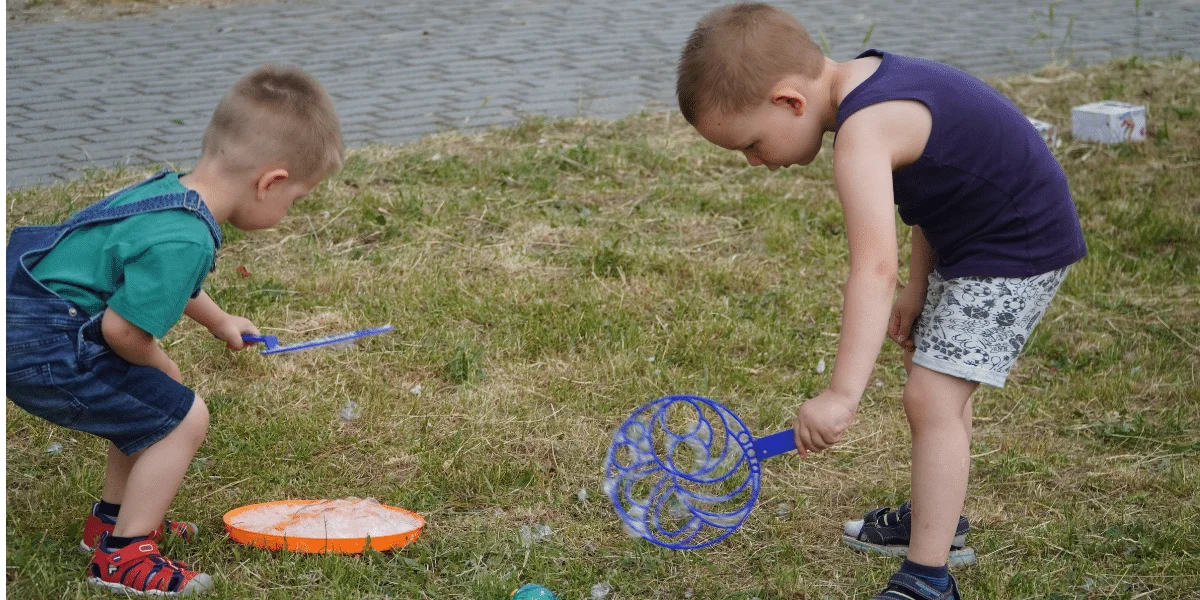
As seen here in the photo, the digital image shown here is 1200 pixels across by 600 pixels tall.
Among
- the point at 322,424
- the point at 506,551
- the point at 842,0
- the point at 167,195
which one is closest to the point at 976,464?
the point at 506,551

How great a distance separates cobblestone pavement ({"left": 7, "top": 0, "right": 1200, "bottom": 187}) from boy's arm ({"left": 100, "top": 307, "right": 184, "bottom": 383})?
329 centimetres

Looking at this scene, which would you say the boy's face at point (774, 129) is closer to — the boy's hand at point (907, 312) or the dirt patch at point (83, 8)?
→ the boy's hand at point (907, 312)

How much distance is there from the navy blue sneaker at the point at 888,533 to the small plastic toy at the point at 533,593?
84 centimetres

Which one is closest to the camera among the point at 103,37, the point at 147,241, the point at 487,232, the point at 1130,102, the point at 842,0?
the point at 147,241

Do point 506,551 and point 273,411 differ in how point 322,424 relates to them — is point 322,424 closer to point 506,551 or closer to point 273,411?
point 273,411

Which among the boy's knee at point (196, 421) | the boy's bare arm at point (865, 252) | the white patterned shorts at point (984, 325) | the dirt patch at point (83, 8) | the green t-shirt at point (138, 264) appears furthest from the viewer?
the dirt patch at point (83, 8)

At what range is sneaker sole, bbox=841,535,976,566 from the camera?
2.96 meters

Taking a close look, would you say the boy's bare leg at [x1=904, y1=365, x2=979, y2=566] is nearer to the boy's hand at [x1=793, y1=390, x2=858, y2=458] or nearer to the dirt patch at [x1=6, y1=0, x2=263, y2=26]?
the boy's hand at [x1=793, y1=390, x2=858, y2=458]

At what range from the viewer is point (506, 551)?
9.67ft

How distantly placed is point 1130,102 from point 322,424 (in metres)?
5.26

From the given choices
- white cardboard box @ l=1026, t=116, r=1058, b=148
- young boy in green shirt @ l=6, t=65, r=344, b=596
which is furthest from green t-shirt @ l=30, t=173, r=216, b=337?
white cardboard box @ l=1026, t=116, r=1058, b=148

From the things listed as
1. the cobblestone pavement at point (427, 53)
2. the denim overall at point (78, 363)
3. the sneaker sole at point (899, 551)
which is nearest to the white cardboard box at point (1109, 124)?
the cobblestone pavement at point (427, 53)

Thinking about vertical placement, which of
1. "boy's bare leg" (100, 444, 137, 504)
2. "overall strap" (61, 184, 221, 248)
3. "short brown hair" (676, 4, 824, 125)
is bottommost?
"boy's bare leg" (100, 444, 137, 504)

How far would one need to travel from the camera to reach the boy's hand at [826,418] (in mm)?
2424
